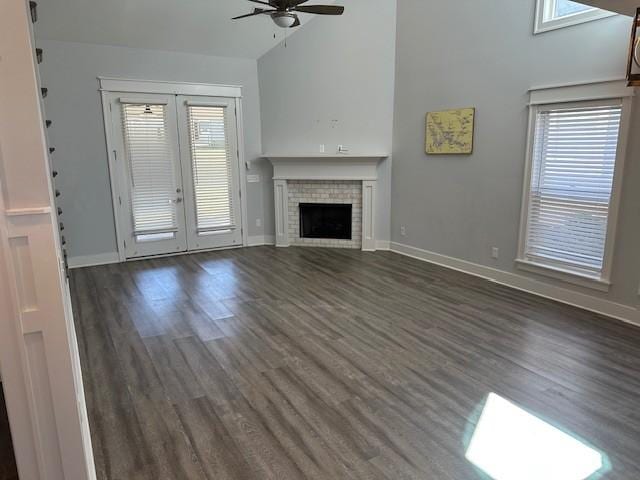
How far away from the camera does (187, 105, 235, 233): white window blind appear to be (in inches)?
255

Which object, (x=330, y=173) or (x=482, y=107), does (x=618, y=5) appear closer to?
(x=482, y=107)

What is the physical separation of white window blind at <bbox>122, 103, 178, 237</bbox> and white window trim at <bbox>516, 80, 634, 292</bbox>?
193 inches

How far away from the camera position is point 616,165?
3807 mm

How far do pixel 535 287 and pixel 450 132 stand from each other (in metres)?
2.20

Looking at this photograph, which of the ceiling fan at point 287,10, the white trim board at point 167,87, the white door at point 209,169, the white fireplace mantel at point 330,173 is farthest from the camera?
the white fireplace mantel at point 330,173

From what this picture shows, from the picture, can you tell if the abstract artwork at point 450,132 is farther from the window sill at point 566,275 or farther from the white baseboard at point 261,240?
the white baseboard at point 261,240

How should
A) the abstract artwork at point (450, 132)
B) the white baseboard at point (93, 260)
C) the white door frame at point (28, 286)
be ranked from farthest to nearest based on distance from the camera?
the white baseboard at point (93, 260) < the abstract artwork at point (450, 132) < the white door frame at point (28, 286)

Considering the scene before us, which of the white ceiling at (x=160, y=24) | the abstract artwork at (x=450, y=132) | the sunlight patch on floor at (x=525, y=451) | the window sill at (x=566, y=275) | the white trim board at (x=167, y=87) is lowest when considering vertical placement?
the sunlight patch on floor at (x=525, y=451)

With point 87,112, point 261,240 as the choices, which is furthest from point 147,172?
point 261,240

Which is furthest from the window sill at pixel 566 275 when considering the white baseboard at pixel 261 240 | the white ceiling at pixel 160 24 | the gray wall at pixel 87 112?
the gray wall at pixel 87 112

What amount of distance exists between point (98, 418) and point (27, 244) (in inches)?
67.8

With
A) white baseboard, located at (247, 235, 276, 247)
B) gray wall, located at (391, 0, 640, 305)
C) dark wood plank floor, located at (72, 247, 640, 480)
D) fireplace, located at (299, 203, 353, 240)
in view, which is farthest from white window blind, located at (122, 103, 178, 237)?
gray wall, located at (391, 0, 640, 305)

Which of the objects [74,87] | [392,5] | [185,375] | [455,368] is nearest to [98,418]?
[185,375]

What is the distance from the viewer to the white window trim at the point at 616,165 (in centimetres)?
371
